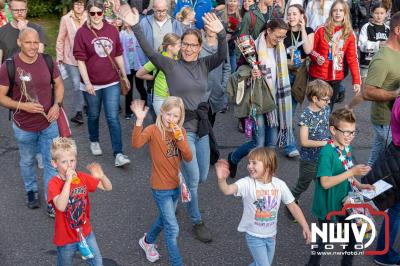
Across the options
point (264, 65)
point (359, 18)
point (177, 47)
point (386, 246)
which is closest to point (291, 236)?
point (386, 246)

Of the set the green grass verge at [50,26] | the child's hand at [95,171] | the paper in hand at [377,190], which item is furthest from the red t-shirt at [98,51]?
the green grass verge at [50,26]

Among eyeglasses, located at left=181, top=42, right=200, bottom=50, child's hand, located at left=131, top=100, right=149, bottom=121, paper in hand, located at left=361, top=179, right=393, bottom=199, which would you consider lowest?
paper in hand, located at left=361, top=179, right=393, bottom=199

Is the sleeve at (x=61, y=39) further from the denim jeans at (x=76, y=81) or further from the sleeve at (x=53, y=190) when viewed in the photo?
the sleeve at (x=53, y=190)

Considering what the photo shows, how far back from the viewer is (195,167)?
4.96 meters

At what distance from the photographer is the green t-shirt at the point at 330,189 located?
4.20 metres

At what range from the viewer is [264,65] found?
5.90 meters

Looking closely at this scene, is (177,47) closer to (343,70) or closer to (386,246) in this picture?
(343,70)

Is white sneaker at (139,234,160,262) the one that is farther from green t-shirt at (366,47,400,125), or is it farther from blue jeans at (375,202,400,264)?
green t-shirt at (366,47,400,125)

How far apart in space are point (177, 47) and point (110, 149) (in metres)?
1.98

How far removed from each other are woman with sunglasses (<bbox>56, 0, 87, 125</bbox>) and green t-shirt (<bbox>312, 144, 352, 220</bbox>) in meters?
4.33

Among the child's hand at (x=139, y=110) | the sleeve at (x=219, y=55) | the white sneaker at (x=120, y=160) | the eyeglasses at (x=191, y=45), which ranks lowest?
the white sneaker at (x=120, y=160)

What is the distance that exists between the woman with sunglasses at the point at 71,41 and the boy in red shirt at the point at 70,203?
3693mm

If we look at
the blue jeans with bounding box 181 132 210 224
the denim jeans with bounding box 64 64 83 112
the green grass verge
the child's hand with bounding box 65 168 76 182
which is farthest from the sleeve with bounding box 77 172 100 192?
the green grass verge

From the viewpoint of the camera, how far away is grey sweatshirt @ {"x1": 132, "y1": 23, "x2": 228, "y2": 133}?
5027 mm
